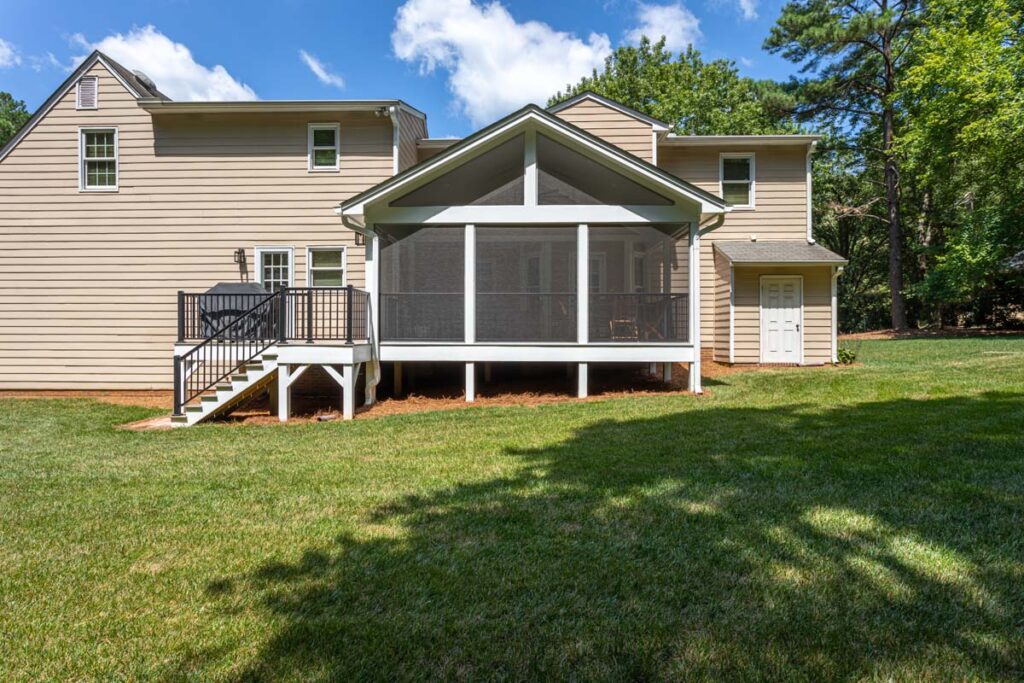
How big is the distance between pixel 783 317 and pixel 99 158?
1552cm

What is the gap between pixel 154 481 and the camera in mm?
5113

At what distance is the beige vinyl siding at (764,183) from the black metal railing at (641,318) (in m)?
4.93

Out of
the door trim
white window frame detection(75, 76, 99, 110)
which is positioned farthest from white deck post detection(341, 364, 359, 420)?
the door trim

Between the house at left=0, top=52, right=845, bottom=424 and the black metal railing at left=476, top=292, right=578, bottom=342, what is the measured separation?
1.5 inches

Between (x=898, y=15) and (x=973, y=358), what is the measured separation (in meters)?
16.7

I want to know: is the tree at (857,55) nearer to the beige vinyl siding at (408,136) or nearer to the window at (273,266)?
the beige vinyl siding at (408,136)

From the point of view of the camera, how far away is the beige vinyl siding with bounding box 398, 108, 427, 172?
12062 millimetres

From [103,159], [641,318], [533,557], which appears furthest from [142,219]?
[533,557]

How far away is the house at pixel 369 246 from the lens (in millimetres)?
9812

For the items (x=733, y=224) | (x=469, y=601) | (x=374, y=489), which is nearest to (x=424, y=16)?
(x=733, y=224)

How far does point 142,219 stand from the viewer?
12156 mm

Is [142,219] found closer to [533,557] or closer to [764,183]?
[533,557]

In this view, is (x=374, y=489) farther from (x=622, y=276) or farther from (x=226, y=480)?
(x=622, y=276)

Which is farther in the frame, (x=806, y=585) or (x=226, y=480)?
(x=226, y=480)
